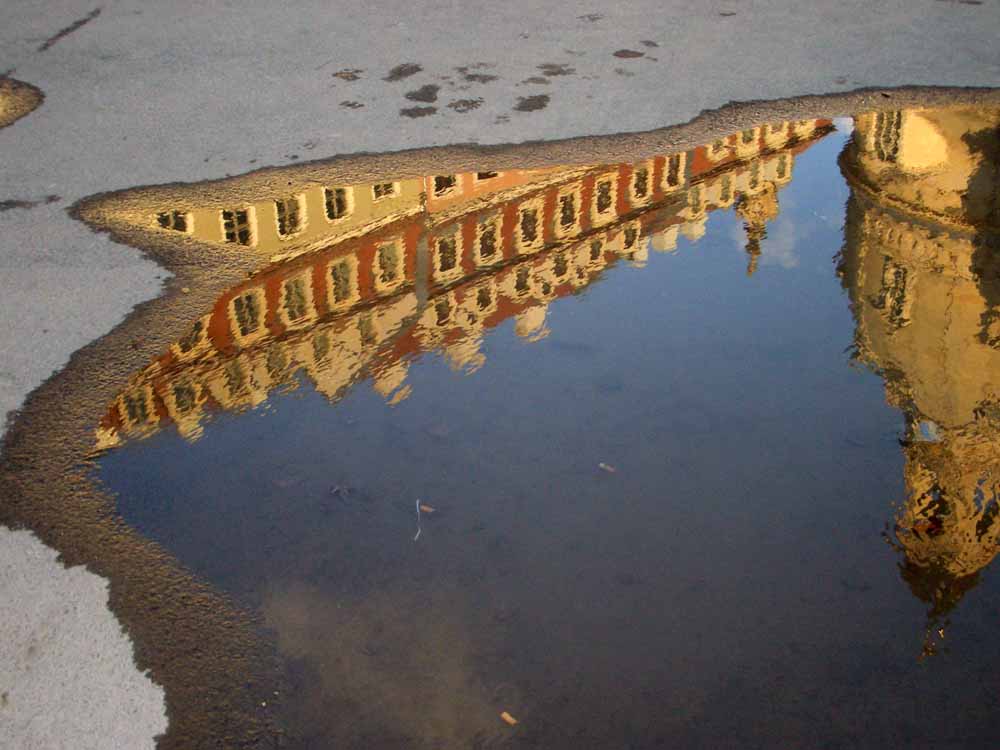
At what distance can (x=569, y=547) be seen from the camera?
5.10 metres

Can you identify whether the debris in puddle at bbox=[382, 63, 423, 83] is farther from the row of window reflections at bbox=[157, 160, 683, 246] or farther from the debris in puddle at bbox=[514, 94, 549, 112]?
the row of window reflections at bbox=[157, 160, 683, 246]

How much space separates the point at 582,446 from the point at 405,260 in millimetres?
2435

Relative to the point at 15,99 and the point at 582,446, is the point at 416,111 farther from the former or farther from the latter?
the point at 582,446

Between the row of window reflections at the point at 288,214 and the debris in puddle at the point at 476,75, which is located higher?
the debris in puddle at the point at 476,75

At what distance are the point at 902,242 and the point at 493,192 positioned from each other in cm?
293

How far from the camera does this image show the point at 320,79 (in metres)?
10.5

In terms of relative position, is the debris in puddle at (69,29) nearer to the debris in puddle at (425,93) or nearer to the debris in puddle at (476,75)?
the debris in puddle at (425,93)

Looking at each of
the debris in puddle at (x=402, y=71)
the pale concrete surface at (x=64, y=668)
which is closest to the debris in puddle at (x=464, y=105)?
the debris in puddle at (x=402, y=71)

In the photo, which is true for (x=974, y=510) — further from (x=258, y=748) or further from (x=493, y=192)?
(x=493, y=192)

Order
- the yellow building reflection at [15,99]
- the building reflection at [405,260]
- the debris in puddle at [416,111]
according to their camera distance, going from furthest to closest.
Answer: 1. the yellow building reflection at [15,99]
2. the debris in puddle at [416,111]
3. the building reflection at [405,260]

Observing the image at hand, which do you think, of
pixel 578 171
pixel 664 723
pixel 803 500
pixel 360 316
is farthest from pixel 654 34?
pixel 664 723

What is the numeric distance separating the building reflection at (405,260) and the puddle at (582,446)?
27mm

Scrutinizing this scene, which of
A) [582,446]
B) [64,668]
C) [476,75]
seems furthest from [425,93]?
[64,668]

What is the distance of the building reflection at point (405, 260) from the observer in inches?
252
